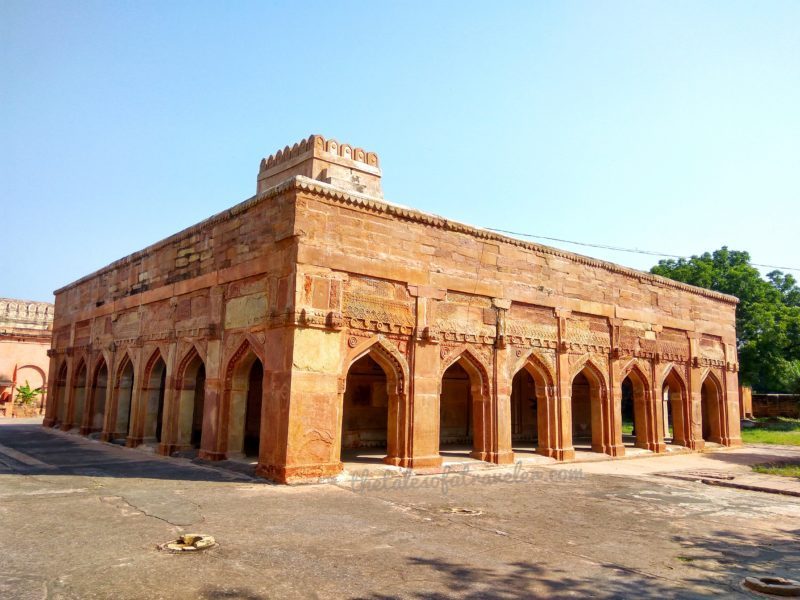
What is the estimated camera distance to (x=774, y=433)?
23.0m

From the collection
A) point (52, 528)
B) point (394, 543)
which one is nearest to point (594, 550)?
point (394, 543)

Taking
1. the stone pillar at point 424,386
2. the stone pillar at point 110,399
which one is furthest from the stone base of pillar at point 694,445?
the stone pillar at point 110,399

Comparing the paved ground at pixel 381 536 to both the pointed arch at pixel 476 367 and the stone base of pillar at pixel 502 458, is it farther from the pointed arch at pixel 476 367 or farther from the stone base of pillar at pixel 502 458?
the pointed arch at pixel 476 367

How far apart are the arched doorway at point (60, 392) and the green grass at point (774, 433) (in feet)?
75.6

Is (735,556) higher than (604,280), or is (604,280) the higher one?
(604,280)

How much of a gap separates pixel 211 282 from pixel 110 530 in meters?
6.27

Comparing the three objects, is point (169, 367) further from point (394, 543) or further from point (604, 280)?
point (604, 280)

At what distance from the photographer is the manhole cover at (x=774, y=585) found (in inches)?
174

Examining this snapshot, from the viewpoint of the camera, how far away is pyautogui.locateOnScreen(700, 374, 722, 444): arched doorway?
58.9 feet

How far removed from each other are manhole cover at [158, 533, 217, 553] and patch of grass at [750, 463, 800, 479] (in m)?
11.4

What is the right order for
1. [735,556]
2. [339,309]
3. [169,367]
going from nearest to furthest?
[735,556] < [339,309] < [169,367]

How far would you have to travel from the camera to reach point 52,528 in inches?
225

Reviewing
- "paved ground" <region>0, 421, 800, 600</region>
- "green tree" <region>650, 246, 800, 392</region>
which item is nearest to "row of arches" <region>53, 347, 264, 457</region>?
"paved ground" <region>0, 421, 800, 600</region>

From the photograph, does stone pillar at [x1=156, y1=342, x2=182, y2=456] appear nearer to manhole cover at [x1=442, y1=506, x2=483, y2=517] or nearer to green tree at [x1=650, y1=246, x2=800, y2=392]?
manhole cover at [x1=442, y1=506, x2=483, y2=517]
